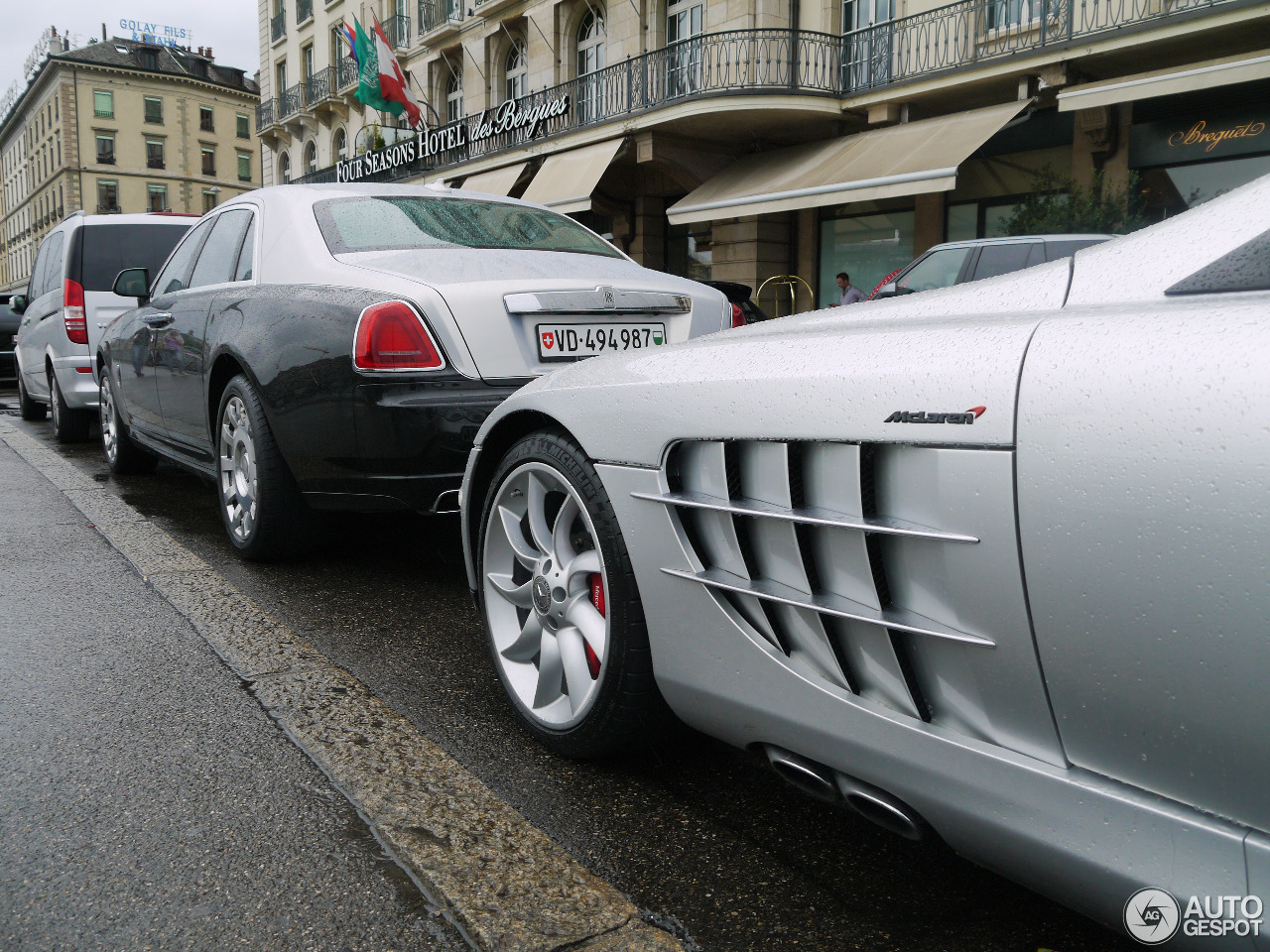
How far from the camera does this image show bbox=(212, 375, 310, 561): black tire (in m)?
3.79

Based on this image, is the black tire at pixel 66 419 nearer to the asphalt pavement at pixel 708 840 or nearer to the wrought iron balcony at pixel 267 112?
the asphalt pavement at pixel 708 840

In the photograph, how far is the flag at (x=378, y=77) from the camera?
2309 centimetres

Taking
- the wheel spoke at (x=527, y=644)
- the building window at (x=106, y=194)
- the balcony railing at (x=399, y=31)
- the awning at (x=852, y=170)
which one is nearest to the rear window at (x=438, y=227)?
the wheel spoke at (x=527, y=644)

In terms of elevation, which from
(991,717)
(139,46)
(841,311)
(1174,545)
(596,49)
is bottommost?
(991,717)

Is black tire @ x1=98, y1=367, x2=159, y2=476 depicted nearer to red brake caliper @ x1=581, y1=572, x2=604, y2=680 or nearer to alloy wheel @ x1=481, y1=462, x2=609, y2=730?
alloy wheel @ x1=481, y1=462, x2=609, y2=730

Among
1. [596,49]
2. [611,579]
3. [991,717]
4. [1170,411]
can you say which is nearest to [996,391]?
[1170,411]

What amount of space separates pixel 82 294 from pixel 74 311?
0.15 metres

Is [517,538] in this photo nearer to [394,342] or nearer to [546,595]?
[546,595]

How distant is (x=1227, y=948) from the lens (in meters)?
1.14

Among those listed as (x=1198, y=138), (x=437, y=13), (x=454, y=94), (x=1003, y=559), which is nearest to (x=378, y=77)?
(x=437, y=13)

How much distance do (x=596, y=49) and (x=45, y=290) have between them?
15.2m

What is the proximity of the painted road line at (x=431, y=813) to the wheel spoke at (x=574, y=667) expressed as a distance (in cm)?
26

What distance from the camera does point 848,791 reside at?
159 centimetres

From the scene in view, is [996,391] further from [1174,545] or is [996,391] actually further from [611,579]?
[611,579]
